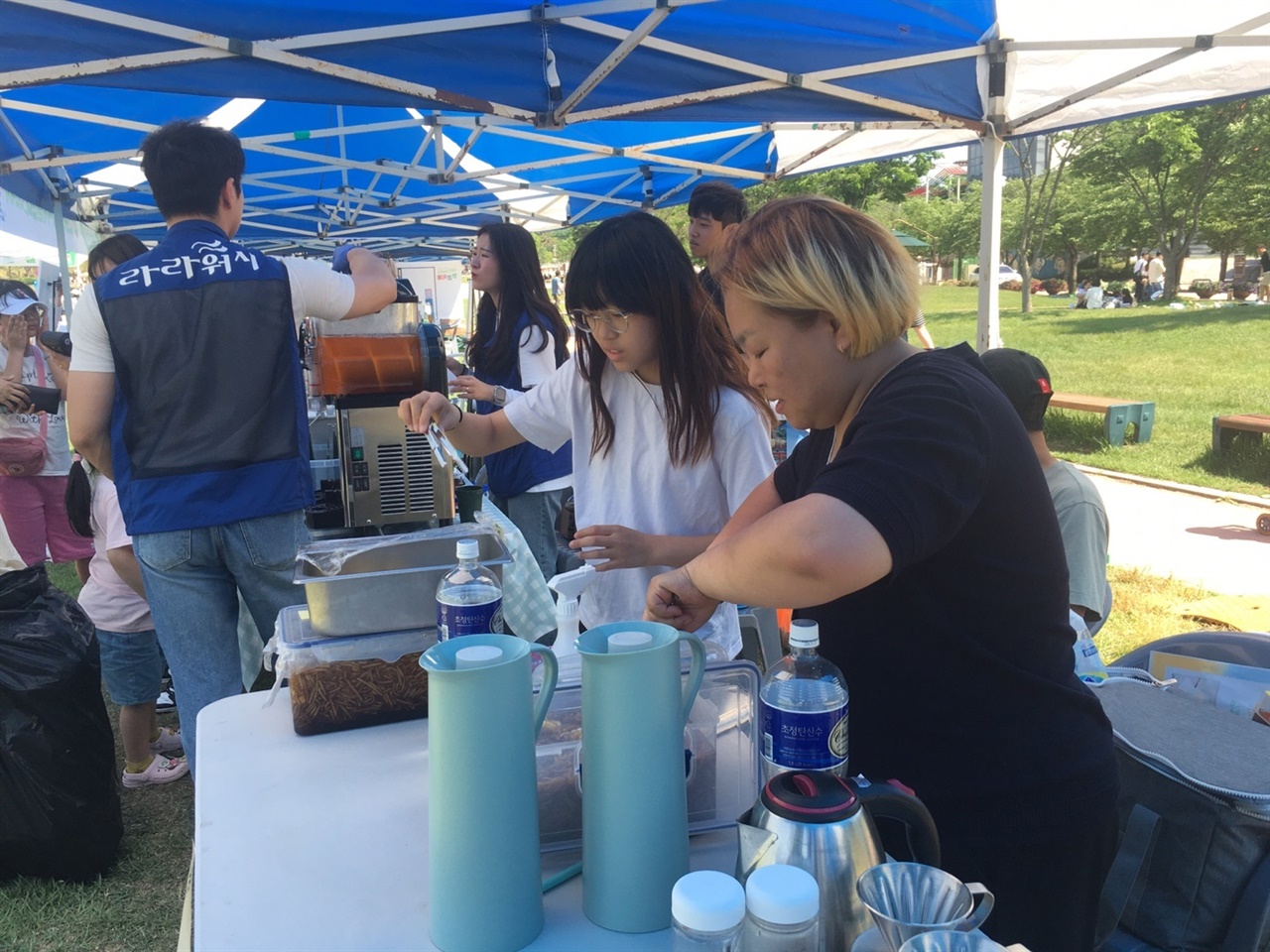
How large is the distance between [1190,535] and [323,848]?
605cm

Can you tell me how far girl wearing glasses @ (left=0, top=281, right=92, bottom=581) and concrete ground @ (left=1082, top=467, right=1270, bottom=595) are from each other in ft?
17.9

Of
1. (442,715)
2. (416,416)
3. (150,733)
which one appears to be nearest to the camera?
(442,715)

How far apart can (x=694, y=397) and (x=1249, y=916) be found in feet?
4.48

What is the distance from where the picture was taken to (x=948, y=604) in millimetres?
1165

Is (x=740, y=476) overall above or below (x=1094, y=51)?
below

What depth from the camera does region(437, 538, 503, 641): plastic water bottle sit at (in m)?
1.44

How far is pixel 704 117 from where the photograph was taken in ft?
14.0

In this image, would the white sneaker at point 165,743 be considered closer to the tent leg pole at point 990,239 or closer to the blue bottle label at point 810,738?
the blue bottle label at point 810,738

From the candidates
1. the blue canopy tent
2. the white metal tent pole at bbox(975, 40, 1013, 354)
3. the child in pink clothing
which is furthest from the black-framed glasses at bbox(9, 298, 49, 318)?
the white metal tent pole at bbox(975, 40, 1013, 354)

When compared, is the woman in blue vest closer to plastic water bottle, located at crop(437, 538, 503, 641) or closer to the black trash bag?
the black trash bag

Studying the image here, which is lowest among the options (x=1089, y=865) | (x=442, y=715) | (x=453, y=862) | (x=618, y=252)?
(x=1089, y=865)

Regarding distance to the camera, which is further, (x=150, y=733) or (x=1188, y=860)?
(x=150, y=733)

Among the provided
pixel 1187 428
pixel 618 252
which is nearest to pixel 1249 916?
pixel 618 252

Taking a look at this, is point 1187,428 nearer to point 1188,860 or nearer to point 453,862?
point 1188,860
